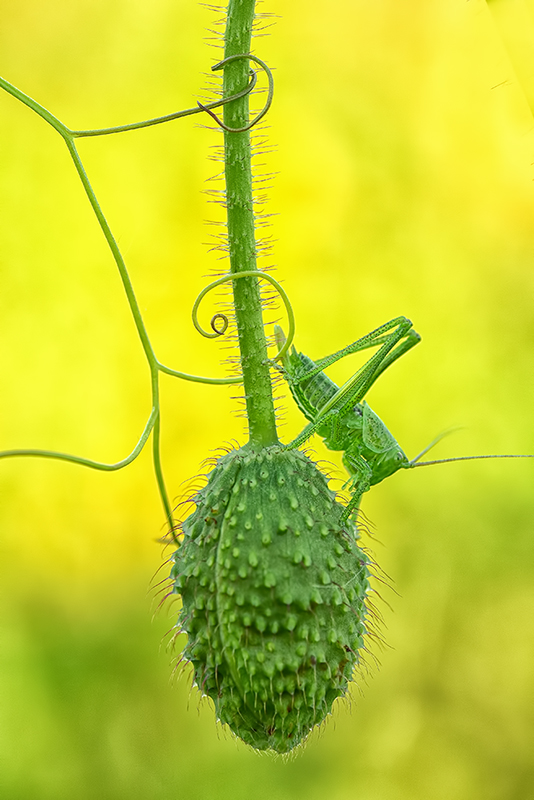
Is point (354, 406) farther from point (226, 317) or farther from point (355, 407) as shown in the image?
point (226, 317)

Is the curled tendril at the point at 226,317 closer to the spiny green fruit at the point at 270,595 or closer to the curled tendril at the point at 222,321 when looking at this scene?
the curled tendril at the point at 222,321

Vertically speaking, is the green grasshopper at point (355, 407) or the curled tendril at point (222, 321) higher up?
the curled tendril at point (222, 321)

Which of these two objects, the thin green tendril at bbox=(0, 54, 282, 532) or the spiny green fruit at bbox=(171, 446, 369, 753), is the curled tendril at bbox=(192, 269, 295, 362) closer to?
the thin green tendril at bbox=(0, 54, 282, 532)

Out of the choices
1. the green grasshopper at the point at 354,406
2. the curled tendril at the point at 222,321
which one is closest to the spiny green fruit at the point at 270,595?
the green grasshopper at the point at 354,406

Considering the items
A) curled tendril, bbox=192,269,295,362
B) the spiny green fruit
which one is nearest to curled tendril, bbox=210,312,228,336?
curled tendril, bbox=192,269,295,362

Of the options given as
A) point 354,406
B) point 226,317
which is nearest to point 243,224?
point 226,317
